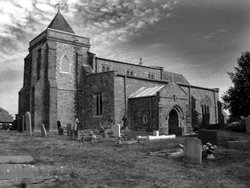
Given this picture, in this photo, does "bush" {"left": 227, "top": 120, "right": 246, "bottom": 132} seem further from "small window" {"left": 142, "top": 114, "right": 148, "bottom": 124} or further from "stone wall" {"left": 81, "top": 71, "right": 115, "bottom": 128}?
"stone wall" {"left": 81, "top": 71, "right": 115, "bottom": 128}

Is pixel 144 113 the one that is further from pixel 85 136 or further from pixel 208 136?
pixel 208 136

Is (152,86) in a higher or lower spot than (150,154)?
higher

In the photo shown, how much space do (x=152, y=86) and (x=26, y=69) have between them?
15481mm

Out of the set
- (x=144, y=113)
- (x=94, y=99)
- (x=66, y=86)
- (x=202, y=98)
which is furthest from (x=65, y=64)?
(x=202, y=98)

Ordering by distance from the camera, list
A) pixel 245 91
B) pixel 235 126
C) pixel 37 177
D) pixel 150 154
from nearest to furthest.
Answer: pixel 37 177 → pixel 150 154 → pixel 235 126 → pixel 245 91

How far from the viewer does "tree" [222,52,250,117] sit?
32.7m

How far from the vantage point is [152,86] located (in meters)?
33.9

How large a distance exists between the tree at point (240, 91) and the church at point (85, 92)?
4.07 m

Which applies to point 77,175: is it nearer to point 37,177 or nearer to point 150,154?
point 37,177

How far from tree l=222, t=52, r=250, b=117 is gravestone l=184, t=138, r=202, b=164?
23.7 m

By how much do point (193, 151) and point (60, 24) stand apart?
26726mm

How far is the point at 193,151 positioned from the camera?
1156cm

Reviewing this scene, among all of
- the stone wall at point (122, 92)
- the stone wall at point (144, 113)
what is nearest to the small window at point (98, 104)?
the stone wall at point (122, 92)

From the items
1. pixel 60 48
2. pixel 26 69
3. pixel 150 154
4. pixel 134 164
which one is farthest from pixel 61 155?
pixel 26 69
